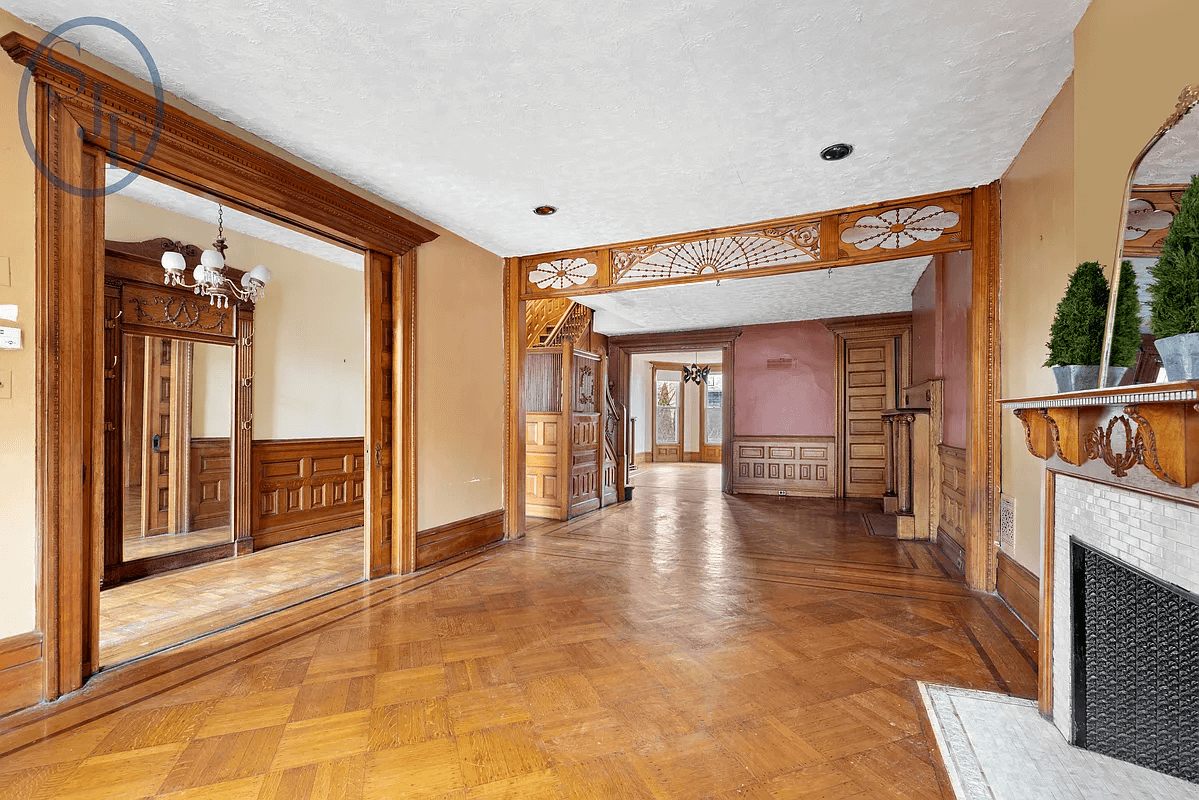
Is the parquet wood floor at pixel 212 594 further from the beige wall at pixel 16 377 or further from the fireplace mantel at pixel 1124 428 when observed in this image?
the fireplace mantel at pixel 1124 428

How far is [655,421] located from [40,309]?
1237cm

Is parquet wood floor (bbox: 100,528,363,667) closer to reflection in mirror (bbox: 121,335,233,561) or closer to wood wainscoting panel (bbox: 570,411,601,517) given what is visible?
reflection in mirror (bbox: 121,335,233,561)

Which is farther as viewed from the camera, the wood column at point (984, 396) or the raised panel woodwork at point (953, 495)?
the raised panel woodwork at point (953, 495)

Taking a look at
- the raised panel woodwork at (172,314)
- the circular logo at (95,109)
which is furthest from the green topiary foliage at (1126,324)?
the raised panel woodwork at (172,314)

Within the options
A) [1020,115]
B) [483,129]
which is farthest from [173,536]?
[1020,115]

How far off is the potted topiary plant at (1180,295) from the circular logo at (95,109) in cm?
340

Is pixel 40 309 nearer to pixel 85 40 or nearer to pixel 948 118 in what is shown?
pixel 85 40

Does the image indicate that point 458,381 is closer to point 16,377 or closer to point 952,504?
point 16,377

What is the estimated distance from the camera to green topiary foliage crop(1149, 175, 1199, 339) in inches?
45.3

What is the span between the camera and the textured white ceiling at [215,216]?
3804 millimetres

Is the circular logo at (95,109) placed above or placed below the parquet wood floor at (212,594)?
above

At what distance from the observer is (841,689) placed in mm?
2191

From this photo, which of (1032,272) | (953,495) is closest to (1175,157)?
(1032,272)

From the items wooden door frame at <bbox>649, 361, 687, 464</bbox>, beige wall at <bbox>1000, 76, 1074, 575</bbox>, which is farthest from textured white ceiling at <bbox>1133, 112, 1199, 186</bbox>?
wooden door frame at <bbox>649, 361, 687, 464</bbox>
